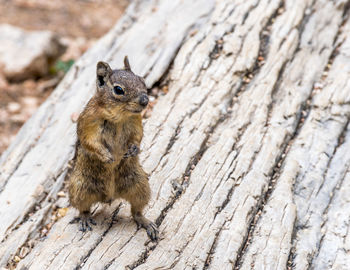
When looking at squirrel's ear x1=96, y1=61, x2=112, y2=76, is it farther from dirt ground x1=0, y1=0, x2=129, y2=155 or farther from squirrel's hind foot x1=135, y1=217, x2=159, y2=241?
dirt ground x1=0, y1=0, x2=129, y2=155

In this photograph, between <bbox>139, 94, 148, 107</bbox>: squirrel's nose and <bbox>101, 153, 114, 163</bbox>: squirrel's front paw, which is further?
<bbox>101, 153, 114, 163</bbox>: squirrel's front paw

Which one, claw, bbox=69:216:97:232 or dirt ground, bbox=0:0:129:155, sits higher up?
dirt ground, bbox=0:0:129:155

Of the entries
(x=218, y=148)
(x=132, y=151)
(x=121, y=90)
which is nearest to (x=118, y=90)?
(x=121, y=90)

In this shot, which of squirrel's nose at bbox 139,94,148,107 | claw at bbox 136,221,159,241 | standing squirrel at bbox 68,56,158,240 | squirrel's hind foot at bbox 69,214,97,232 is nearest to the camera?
squirrel's nose at bbox 139,94,148,107

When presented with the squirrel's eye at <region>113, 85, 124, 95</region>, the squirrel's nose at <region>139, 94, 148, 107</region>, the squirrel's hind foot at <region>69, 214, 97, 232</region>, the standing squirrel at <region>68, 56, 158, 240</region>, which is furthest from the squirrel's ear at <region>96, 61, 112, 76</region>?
the squirrel's hind foot at <region>69, 214, 97, 232</region>

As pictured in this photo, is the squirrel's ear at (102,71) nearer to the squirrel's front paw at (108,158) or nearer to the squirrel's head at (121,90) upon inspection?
the squirrel's head at (121,90)

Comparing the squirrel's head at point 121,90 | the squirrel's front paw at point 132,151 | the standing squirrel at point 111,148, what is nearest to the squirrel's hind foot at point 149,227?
the standing squirrel at point 111,148

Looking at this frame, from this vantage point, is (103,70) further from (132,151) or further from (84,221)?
(84,221)
